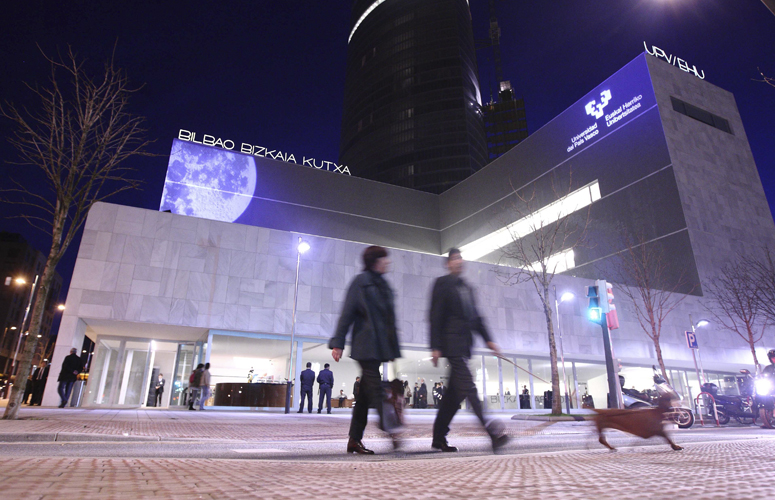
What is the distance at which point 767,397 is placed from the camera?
961 cm

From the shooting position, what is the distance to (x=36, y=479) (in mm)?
1155

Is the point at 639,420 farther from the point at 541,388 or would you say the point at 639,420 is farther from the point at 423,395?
the point at 541,388

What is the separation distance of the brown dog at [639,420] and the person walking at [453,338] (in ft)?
3.09

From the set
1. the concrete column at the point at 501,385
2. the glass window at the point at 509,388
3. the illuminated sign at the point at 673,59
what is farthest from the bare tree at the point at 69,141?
the illuminated sign at the point at 673,59

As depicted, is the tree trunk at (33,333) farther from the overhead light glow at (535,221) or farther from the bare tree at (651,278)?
the bare tree at (651,278)

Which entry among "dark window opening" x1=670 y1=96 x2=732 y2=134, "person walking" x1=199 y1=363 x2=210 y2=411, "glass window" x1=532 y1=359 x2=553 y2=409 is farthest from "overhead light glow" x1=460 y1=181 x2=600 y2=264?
"person walking" x1=199 y1=363 x2=210 y2=411

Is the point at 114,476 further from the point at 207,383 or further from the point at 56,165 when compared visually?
the point at 207,383

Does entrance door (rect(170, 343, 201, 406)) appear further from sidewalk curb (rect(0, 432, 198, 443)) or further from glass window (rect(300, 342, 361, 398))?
sidewalk curb (rect(0, 432, 198, 443))

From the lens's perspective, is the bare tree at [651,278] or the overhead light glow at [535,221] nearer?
the bare tree at [651,278]

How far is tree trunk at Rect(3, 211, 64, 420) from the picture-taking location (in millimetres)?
7555

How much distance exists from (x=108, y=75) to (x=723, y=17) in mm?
27121

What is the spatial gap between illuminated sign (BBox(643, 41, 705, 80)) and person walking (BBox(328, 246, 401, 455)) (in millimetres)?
34257

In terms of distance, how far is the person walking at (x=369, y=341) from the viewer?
4.02m

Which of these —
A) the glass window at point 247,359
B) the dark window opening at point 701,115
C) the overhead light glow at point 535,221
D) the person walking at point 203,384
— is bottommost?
the person walking at point 203,384
